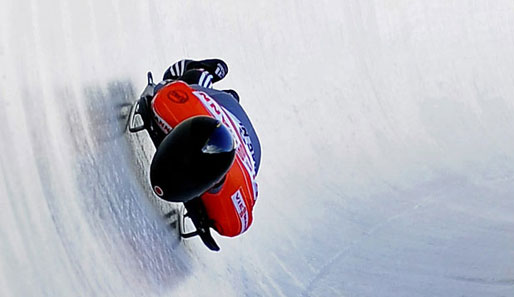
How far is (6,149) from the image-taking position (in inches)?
56.3

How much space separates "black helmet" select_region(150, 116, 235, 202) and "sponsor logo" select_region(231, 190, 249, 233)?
0.59 feet

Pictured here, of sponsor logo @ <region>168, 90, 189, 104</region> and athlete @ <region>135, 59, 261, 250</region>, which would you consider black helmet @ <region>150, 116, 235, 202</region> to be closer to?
athlete @ <region>135, 59, 261, 250</region>

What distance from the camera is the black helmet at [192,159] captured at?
5.15 feet

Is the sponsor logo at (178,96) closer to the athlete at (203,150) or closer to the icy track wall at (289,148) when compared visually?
the athlete at (203,150)

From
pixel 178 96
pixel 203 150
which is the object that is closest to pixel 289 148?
pixel 178 96

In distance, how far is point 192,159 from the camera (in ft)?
5.13

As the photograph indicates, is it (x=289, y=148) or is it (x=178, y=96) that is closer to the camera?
(x=178, y=96)

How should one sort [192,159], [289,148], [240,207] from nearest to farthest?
[192,159], [240,207], [289,148]

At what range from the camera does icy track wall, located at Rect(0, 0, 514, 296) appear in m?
1.54

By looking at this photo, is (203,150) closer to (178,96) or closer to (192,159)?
(192,159)

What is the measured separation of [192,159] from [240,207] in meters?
0.29

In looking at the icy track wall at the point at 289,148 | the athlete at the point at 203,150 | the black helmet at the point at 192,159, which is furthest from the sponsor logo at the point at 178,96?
the black helmet at the point at 192,159

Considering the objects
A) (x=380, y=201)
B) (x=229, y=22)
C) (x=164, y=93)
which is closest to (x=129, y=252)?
(x=164, y=93)

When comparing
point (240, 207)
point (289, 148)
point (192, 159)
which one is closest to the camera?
point (192, 159)
